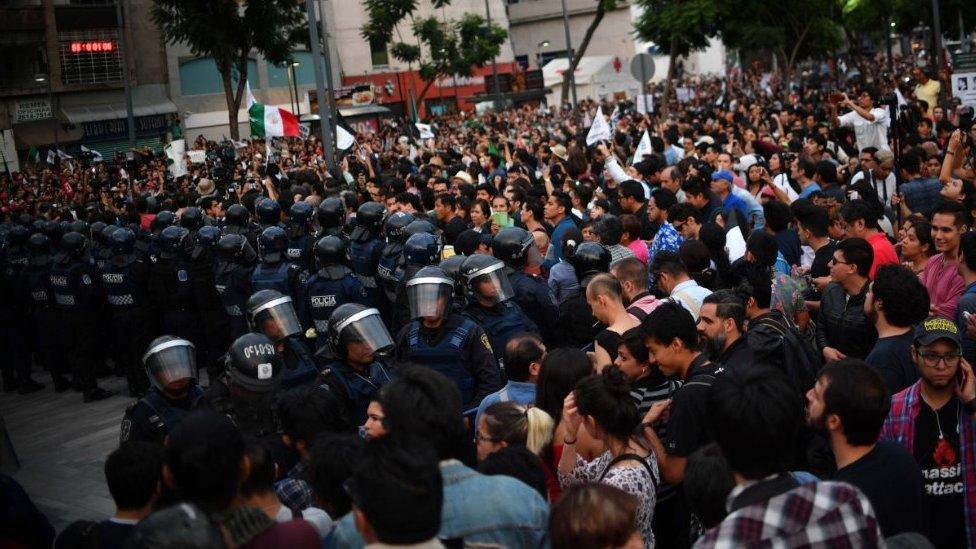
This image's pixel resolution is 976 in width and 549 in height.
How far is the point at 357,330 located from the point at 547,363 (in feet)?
4.73

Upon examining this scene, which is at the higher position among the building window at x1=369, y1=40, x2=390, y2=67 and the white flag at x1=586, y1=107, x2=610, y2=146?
the building window at x1=369, y1=40, x2=390, y2=67

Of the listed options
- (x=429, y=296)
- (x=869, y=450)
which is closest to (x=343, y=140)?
(x=429, y=296)

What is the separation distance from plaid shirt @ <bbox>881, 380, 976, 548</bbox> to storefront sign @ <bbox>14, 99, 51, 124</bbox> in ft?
145

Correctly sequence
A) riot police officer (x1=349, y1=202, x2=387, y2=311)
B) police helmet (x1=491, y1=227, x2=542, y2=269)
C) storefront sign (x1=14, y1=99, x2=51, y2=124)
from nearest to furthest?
1. police helmet (x1=491, y1=227, x2=542, y2=269)
2. riot police officer (x1=349, y1=202, x2=387, y2=311)
3. storefront sign (x1=14, y1=99, x2=51, y2=124)

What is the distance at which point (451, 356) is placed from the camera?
6984 mm

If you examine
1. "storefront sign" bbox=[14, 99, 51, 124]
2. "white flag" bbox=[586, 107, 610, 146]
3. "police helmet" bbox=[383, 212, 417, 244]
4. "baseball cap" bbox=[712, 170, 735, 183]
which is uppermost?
"storefront sign" bbox=[14, 99, 51, 124]

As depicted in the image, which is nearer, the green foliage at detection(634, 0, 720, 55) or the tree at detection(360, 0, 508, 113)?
the green foliage at detection(634, 0, 720, 55)

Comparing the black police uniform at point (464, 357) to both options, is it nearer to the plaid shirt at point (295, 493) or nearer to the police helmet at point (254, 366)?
the police helmet at point (254, 366)

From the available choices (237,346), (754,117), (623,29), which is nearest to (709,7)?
(754,117)

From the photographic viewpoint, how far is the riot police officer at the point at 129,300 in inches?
491

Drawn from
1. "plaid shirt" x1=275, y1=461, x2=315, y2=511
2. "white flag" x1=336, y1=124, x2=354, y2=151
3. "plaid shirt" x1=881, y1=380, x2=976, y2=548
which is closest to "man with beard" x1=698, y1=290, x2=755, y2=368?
"plaid shirt" x1=881, y1=380, x2=976, y2=548

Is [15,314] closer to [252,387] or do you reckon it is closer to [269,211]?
[269,211]

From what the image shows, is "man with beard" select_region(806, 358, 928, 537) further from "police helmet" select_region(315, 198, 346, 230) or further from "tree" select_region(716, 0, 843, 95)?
"tree" select_region(716, 0, 843, 95)

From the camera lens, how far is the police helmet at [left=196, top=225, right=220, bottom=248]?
40.2 ft
